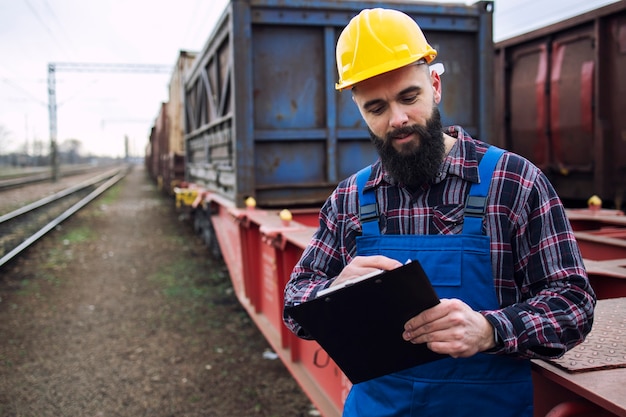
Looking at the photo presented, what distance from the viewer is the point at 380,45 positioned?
5.14ft

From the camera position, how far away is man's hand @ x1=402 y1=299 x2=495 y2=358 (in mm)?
1297

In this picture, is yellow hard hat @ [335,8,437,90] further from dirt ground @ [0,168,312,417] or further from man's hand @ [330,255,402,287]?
dirt ground @ [0,168,312,417]

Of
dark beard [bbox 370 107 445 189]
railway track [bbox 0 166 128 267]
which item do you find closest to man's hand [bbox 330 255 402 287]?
dark beard [bbox 370 107 445 189]

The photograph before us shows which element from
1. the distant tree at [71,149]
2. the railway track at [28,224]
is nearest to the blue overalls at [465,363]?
the railway track at [28,224]

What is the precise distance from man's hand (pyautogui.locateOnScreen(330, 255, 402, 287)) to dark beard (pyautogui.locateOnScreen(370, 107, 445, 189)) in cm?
30

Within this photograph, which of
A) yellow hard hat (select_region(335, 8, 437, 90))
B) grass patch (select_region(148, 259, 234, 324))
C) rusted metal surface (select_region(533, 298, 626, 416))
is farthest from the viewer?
grass patch (select_region(148, 259, 234, 324))

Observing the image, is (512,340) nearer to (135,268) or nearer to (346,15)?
(346,15)

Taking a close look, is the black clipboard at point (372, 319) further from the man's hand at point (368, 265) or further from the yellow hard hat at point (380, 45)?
the yellow hard hat at point (380, 45)

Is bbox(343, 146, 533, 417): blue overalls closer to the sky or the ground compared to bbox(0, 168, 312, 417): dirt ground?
closer to the sky

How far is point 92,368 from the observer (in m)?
4.91

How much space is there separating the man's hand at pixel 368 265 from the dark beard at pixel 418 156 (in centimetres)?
30

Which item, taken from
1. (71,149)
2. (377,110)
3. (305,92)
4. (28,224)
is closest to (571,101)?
(305,92)

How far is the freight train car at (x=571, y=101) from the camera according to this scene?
19.5ft

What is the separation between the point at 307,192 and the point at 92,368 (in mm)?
2602
